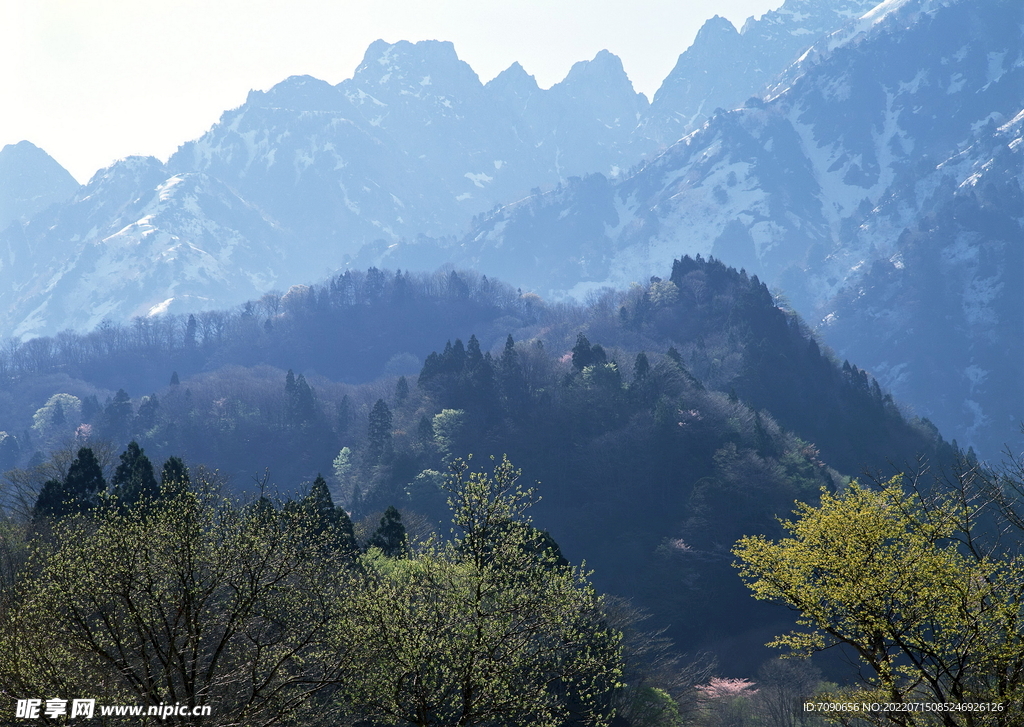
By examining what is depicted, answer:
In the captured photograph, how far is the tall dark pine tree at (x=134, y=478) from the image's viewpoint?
205 ft

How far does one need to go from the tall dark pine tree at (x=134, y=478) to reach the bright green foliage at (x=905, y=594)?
50249 millimetres

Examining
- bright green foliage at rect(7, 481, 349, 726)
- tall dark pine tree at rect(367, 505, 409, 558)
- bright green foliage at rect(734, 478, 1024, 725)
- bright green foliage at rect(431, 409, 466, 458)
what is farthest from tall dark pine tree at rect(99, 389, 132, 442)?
bright green foliage at rect(734, 478, 1024, 725)

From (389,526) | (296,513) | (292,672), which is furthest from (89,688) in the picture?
(389,526)

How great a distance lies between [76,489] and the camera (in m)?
62.1

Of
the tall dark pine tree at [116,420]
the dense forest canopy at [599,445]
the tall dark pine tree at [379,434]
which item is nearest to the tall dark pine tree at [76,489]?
the dense forest canopy at [599,445]

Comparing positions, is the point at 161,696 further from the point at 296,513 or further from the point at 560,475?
the point at 560,475

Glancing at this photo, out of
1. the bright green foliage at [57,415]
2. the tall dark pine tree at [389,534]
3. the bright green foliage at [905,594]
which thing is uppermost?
the bright green foliage at [57,415]

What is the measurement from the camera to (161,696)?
2377cm

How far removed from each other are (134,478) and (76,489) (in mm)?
4146

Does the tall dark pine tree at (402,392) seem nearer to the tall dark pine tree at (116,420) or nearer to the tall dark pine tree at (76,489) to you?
the tall dark pine tree at (116,420)

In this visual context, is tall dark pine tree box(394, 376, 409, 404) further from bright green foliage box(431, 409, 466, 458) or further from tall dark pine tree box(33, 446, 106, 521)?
tall dark pine tree box(33, 446, 106, 521)

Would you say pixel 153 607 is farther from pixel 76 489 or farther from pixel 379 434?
pixel 379 434

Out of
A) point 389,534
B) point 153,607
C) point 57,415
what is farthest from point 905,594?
point 57,415

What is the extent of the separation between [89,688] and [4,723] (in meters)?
2.89
